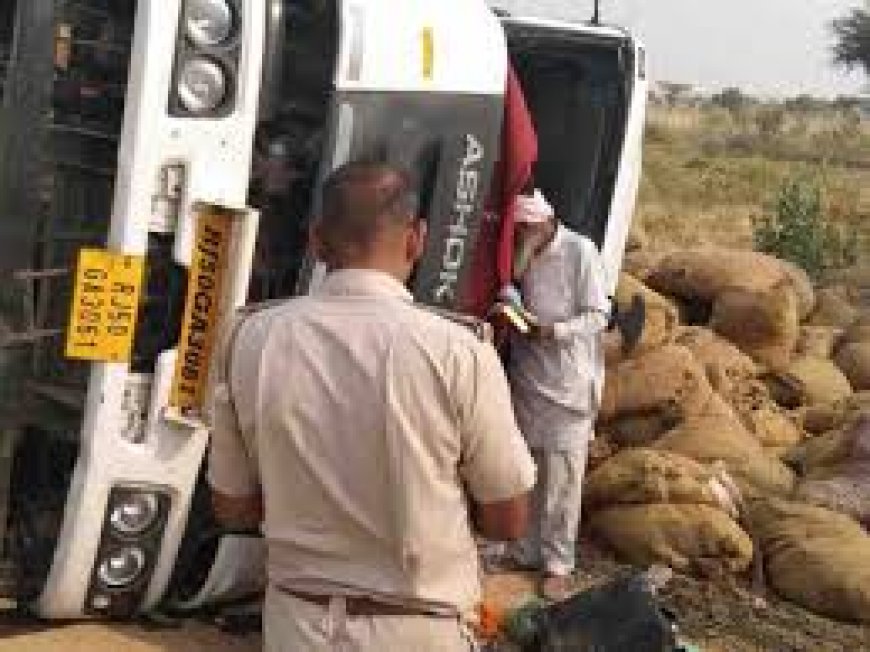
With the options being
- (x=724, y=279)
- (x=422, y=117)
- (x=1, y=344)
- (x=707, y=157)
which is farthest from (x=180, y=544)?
(x=707, y=157)

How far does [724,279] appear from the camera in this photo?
997 cm

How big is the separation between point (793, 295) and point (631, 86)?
369 centimetres

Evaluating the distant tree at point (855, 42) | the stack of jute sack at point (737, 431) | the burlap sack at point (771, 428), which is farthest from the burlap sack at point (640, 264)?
the distant tree at point (855, 42)

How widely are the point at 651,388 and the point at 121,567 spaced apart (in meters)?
3.85

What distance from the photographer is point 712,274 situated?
1008cm

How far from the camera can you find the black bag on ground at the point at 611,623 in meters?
5.09

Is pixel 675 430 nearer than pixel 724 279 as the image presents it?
Yes

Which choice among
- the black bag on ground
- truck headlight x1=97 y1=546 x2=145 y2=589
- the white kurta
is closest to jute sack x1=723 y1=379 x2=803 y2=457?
the white kurta

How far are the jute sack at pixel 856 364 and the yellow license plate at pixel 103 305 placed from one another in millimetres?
6906

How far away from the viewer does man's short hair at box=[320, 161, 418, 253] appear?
2893 millimetres

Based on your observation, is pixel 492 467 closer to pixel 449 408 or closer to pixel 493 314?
pixel 449 408

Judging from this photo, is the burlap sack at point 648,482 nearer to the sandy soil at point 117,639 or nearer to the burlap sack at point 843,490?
the burlap sack at point 843,490

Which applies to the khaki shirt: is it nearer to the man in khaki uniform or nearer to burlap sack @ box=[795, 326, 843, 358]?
the man in khaki uniform

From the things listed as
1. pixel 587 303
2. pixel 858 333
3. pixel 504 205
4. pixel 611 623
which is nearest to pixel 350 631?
pixel 611 623
